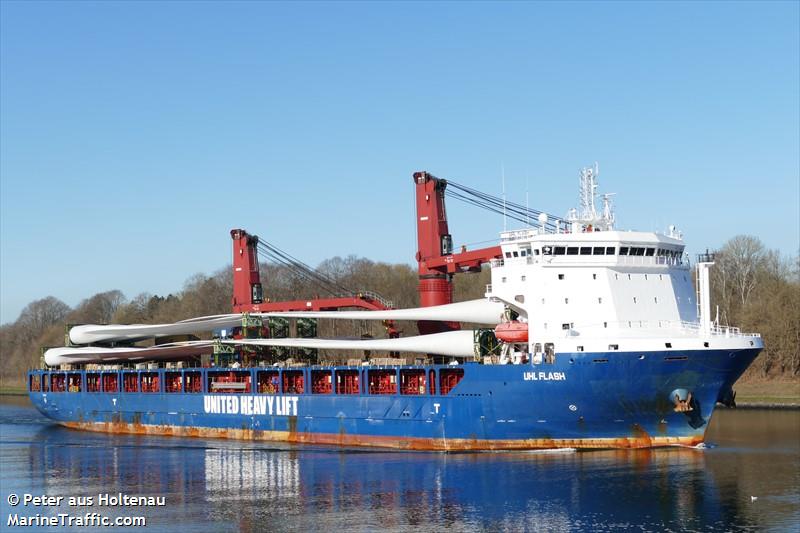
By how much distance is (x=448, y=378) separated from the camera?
139ft

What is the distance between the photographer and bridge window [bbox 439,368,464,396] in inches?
1656

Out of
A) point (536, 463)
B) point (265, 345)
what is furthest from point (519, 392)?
point (265, 345)

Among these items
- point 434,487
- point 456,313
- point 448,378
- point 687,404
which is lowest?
point 434,487

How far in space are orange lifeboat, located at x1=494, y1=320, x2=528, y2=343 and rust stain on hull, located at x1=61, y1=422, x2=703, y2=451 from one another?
4.10 meters

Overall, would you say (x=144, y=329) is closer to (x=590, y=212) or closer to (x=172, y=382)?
(x=172, y=382)

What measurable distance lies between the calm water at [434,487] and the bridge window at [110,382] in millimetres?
14589

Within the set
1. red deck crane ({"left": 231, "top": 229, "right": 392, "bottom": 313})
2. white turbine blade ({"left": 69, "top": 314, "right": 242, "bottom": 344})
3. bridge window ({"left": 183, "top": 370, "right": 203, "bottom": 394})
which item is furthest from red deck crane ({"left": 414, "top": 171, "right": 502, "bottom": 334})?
bridge window ({"left": 183, "top": 370, "right": 203, "bottom": 394})

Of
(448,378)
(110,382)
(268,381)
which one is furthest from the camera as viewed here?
(110,382)

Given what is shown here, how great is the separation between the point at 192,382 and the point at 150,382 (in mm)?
3509

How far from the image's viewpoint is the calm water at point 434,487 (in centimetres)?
2925

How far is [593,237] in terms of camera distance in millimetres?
39719

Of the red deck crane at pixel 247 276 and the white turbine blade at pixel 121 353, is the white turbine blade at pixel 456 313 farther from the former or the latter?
the white turbine blade at pixel 121 353

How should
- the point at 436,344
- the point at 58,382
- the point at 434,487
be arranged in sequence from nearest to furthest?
the point at 434,487
the point at 436,344
the point at 58,382

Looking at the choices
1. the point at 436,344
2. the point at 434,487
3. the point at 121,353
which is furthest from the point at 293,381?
the point at 434,487
